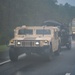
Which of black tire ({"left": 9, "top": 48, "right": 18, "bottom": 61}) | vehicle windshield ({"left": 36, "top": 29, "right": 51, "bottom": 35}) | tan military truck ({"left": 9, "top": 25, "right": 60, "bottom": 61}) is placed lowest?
black tire ({"left": 9, "top": 48, "right": 18, "bottom": 61})

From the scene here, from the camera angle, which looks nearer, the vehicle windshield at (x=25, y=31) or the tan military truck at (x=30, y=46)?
the tan military truck at (x=30, y=46)

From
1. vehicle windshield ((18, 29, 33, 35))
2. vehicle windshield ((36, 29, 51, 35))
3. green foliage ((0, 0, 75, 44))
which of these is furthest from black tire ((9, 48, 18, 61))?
green foliage ((0, 0, 75, 44))

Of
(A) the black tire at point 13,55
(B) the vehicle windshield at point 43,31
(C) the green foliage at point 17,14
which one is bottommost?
(A) the black tire at point 13,55

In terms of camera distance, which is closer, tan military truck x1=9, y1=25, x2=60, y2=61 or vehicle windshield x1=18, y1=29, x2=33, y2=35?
tan military truck x1=9, y1=25, x2=60, y2=61

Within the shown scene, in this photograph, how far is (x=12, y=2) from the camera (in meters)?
45.8

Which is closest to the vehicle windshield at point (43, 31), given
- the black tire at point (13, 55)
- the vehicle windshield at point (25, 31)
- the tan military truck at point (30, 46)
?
the vehicle windshield at point (25, 31)

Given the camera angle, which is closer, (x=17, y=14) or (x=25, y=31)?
(x=25, y=31)

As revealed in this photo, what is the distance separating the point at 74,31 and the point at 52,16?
17.3 meters

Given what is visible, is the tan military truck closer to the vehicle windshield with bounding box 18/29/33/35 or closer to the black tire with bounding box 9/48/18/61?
the black tire with bounding box 9/48/18/61

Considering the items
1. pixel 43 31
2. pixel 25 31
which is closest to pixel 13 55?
pixel 25 31

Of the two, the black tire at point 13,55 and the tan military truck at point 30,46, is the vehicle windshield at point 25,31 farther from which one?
the black tire at point 13,55

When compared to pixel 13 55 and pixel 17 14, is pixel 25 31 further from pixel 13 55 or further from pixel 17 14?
pixel 17 14

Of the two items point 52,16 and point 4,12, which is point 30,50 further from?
point 52,16

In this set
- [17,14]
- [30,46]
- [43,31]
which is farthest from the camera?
[17,14]
